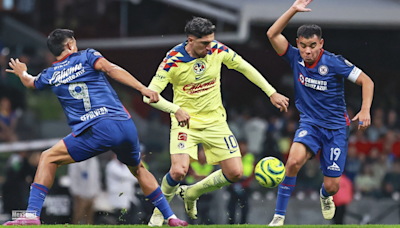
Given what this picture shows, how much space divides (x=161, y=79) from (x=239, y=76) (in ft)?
40.8

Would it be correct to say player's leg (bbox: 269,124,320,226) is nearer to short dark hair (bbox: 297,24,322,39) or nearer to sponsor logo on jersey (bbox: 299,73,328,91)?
sponsor logo on jersey (bbox: 299,73,328,91)

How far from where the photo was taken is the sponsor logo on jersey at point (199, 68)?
7.49m

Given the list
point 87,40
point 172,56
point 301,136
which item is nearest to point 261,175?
point 301,136

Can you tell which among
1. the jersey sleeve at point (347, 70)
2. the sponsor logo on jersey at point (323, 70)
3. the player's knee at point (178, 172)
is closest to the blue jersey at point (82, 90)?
the player's knee at point (178, 172)

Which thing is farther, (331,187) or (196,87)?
(331,187)

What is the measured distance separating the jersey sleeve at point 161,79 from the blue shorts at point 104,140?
24.0 inches

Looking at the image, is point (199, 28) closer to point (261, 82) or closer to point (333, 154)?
point (261, 82)

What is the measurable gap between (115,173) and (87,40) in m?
8.24

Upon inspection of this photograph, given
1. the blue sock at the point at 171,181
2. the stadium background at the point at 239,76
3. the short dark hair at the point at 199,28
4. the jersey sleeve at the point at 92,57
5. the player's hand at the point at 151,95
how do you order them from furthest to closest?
the stadium background at the point at 239,76, the blue sock at the point at 171,181, the short dark hair at the point at 199,28, the jersey sleeve at the point at 92,57, the player's hand at the point at 151,95

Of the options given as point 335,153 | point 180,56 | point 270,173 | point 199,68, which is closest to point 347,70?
point 335,153

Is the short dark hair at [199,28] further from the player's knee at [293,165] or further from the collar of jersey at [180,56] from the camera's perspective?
the player's knee at [293,165]

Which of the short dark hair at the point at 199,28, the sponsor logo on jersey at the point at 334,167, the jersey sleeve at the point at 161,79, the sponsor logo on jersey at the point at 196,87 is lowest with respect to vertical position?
the sponsor logo on jersey at the point at 334,167

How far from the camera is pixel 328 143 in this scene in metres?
7.66

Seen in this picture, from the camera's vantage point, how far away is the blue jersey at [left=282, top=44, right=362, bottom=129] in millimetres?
7500
